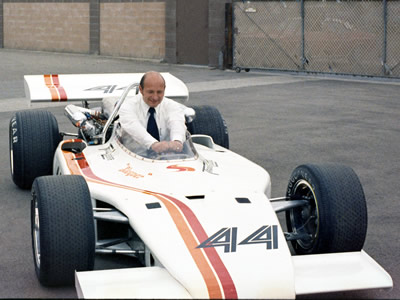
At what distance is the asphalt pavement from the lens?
6.29m

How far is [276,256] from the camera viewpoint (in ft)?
16.3

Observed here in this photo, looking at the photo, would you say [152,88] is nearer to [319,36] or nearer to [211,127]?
[211,127]

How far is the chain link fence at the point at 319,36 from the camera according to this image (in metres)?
19.4

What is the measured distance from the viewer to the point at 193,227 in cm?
518

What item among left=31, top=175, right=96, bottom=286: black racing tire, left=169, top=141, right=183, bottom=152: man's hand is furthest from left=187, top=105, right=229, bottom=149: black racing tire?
left=31, top=175, right=96, bottom=286: black racing tire

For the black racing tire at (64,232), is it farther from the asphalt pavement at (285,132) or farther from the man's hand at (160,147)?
the man's hand at (160,147)

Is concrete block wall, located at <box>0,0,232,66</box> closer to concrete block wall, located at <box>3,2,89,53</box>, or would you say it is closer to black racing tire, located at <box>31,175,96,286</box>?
concrete block wall, located at <box>3,2,89,53</box>

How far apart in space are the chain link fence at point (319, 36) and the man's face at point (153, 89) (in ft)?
43.6

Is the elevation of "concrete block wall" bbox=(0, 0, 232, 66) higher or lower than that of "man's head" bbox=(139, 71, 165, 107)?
higher

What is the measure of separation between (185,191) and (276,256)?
990mm

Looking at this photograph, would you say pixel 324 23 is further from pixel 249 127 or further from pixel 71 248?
pixel 71 248

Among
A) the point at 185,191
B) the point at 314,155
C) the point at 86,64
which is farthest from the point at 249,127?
the point at 86,64

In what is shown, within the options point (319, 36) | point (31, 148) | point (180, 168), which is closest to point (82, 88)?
point (31, 148)

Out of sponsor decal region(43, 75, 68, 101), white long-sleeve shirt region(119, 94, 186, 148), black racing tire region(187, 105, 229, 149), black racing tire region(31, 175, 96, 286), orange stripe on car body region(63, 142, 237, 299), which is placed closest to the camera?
orange stripe on car body region(63, 142, 237, 299)
